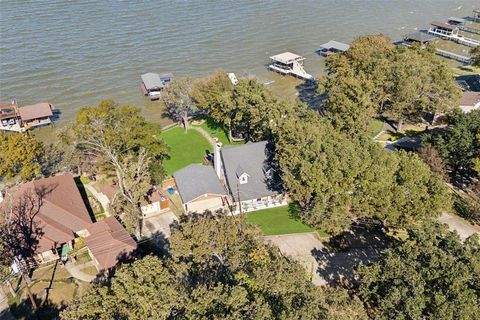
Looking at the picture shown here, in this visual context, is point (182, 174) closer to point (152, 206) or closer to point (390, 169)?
point (152, 206)

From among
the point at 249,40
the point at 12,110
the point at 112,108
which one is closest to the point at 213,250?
the point at 112,108

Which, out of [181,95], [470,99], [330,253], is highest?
[181,95]

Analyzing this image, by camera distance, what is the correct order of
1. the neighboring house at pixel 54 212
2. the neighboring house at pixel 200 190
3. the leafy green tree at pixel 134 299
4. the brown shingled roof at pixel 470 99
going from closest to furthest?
1. the leafy green tree at pixel 134 299
2. the neighboring house at pixel 54 212
3. the neighboring house at pixel 200 190
4. the brown shingled roof at pixel 470 99

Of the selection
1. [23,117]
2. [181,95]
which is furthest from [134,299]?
[23,117]

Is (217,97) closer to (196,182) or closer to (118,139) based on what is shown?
(196,182)

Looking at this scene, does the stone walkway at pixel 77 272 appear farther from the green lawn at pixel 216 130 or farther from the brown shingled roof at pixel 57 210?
the green lawn at pixel 216 130

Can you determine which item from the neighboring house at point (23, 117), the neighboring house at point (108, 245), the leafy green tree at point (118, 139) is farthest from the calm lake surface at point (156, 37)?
the neighboring house at point (108, 245)

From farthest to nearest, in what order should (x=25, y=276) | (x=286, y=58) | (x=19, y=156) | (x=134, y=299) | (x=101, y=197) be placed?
(x=286, y=58) < (x=101, y=197) < (x=19, y=156) < (x=25, y=276) < (x=134, y=299)
